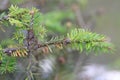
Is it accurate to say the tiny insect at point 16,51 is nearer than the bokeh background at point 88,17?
Yes

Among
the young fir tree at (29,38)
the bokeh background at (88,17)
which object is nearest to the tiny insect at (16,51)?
the young fir tree at (29,38)

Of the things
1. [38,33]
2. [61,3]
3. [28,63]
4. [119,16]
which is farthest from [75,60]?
[119,16]

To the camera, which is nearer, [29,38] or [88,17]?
[29,38]

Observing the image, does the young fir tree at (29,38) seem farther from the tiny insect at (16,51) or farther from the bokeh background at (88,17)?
the bokeh background at (88,17)

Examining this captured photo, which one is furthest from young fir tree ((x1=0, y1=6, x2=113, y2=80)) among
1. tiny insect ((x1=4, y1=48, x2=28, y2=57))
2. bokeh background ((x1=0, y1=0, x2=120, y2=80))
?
bokeh background ((x1=0, y1=0, x2=120, y2=80))

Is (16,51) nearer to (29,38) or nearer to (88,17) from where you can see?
(29,38)

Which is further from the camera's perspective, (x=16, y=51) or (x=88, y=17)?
(x=88, y=17)

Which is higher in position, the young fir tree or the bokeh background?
the bokeh background

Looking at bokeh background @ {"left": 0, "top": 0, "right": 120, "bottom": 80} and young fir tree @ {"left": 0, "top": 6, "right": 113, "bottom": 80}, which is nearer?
young fir tree @ {"left": 0, "top": 6, "right": 113, "bottom": 80}

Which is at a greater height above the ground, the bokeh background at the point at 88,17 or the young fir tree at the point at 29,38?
the bokeh background at the point at 88,17

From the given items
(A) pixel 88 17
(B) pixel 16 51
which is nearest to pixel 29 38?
(B) pixel 16 51

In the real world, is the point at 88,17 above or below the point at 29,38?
above

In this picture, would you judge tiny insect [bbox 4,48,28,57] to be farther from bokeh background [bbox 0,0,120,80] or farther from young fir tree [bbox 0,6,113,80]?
bokeh background [bbox 0,0,120,80]
